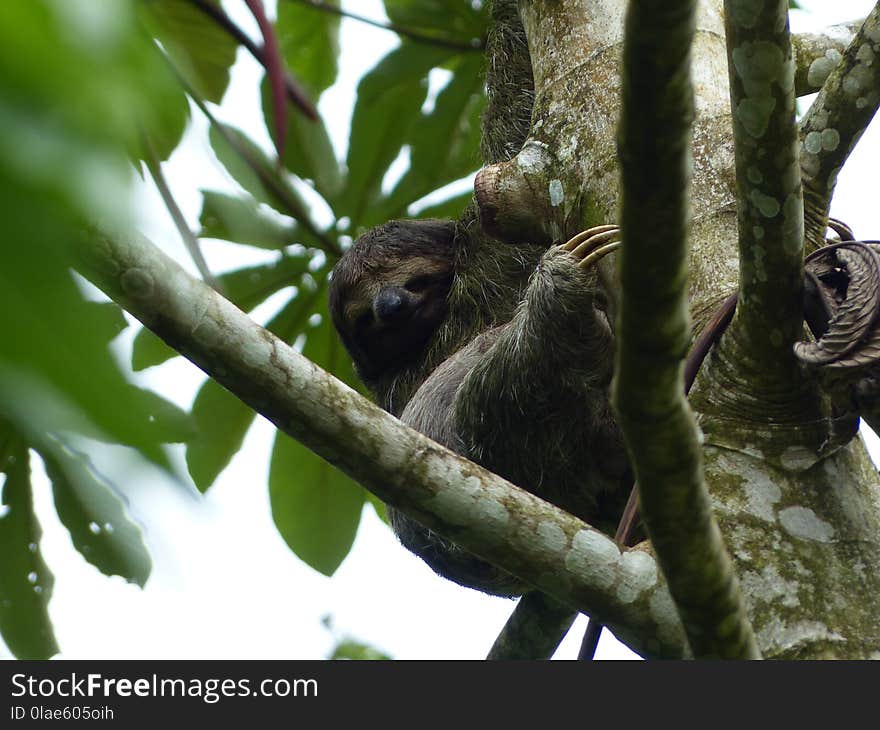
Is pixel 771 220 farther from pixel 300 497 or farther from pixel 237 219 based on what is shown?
pixel 300 497

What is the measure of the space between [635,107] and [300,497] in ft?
11.4

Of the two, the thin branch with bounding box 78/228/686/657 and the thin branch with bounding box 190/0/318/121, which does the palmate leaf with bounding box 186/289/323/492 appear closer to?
the thin branch with bounding box 78/228/686/657

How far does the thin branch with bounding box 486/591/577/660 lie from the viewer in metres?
3.63

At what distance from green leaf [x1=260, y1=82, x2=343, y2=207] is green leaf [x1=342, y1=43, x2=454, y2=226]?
0.18m

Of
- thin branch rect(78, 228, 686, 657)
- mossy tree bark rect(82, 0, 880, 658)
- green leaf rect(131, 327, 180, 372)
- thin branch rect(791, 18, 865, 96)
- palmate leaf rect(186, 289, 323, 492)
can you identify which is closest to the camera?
mossy tree bark rect(82, 0, 880, 658)

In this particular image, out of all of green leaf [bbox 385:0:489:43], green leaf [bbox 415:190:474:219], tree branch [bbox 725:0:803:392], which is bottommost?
tree branch [bbox 725:0:803:392]

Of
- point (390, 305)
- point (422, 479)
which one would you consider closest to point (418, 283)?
point (390, 305)

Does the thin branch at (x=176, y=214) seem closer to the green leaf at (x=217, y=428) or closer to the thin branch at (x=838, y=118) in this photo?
the thin branch at (x=838, y=118)

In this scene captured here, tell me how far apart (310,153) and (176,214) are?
11.3 ft

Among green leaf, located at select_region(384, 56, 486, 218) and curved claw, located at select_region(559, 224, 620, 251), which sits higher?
green leaf, located at select_region(384, 56, 486, 218)

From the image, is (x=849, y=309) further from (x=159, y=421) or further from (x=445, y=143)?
(x=445, y=143)

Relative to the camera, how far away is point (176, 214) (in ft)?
2.49

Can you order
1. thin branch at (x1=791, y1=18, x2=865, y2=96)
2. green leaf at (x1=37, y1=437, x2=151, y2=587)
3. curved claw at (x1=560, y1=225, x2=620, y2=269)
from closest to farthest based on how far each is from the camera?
green leaf at (x1=37, y1=437, x2=151, y2=587), curved claw at (x1=560, y1=225, x2=620, y2=269), thin branch at (x1=791, y1=18, x2=865, y2=96)

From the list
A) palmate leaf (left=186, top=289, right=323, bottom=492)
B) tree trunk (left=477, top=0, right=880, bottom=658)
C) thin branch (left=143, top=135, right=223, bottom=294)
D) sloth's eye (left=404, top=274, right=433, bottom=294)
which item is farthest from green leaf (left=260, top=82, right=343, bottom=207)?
thin branch (left=143, top=135, right=223, bottom=294)
